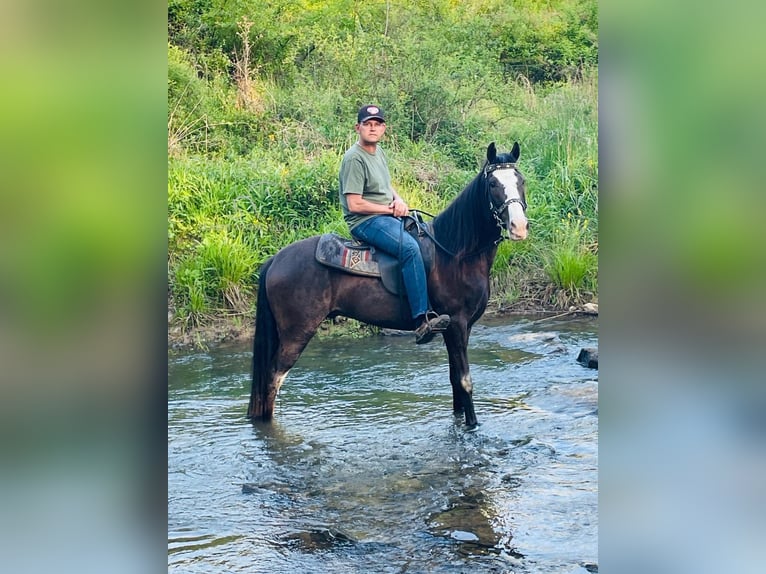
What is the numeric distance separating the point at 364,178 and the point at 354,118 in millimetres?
6509

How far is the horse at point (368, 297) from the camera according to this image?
215 inches

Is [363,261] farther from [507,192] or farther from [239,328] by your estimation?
[239,328]

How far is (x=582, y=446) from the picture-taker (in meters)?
4.96

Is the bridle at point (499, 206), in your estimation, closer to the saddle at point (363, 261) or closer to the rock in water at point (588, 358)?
the saddle at point (363, 261)

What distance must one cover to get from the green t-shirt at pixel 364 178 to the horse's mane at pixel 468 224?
46cm

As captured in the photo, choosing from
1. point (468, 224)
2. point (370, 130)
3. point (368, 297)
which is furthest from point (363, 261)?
point (370, 130)

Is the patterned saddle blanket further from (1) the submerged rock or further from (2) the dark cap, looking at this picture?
(1) the submerged rock

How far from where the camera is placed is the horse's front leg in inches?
215

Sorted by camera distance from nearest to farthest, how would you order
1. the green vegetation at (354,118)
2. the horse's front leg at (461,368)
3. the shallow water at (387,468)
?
the shallow water at (387,468)
the horse's front leg at (461,368)
the green vegetation at (354,118)

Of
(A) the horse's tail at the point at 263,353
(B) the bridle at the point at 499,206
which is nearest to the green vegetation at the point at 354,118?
(A) the horse's tail at the point at 263,353

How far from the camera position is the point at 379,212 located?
17.6 feet

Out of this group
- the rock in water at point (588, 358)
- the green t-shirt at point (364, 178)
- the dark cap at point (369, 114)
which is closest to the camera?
the dark cap at point (369, 114)

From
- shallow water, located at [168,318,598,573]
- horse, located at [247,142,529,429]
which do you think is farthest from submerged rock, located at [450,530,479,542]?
horse, located at [247,142,529,429]
